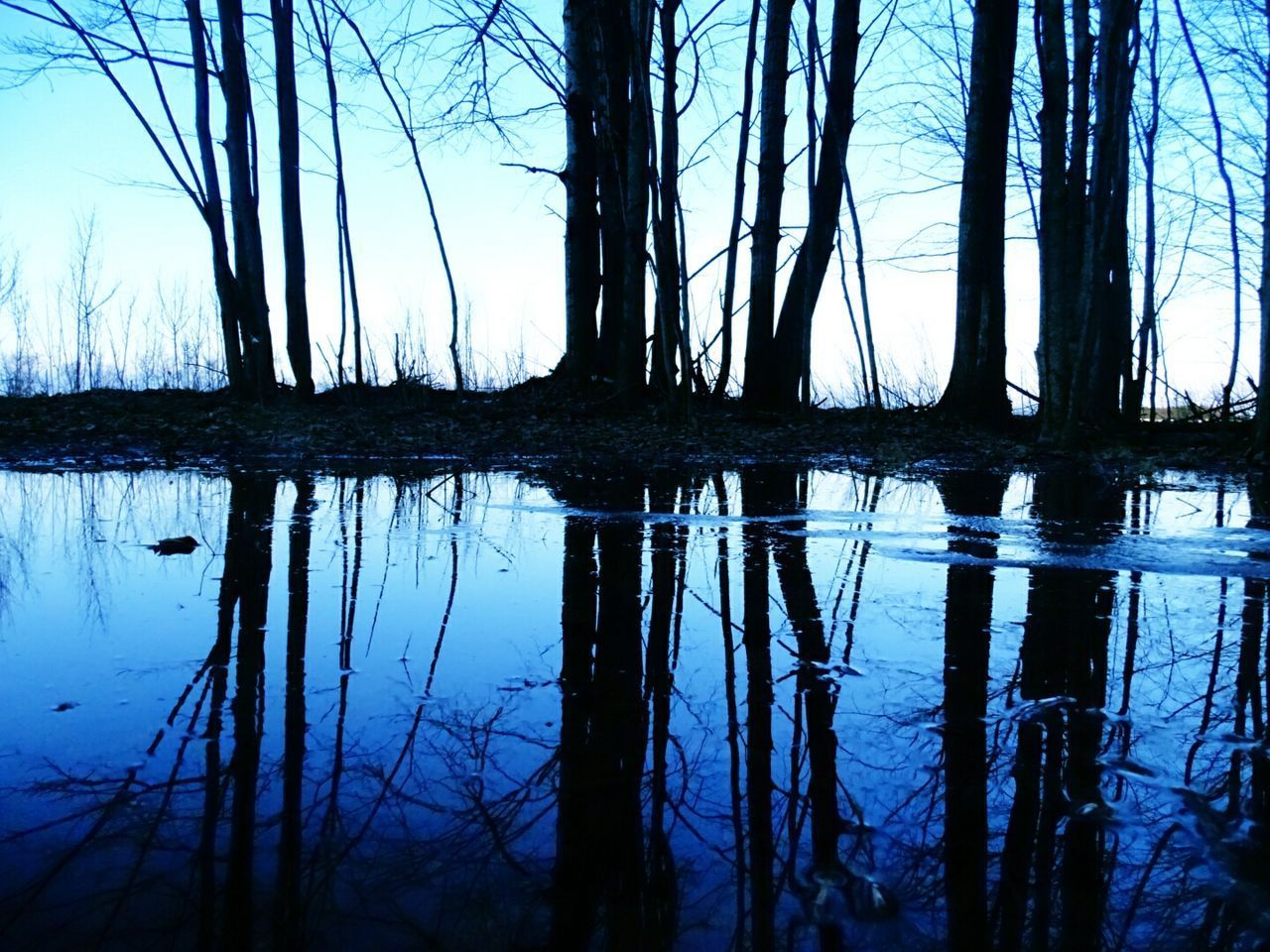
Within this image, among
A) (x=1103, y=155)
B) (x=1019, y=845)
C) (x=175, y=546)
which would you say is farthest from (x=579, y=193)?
(x=1019, y=845)

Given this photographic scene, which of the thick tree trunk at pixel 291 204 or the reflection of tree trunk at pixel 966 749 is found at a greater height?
the thick tree trunk at pixel 291 204

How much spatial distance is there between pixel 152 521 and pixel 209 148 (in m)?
11.6

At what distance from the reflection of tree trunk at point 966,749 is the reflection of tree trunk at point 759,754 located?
260 mm

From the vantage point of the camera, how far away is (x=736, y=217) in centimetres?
1658

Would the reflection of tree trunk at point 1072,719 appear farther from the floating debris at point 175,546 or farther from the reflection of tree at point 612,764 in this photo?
the floating debris at point 175,546

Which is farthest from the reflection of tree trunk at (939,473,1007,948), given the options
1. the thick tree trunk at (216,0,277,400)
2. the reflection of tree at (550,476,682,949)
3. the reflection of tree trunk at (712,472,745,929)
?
the thick tree trunk at (216,0,277,400)

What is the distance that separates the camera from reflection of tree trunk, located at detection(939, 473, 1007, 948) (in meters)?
1.37

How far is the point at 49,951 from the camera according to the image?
1.22m

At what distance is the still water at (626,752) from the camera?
1337mm

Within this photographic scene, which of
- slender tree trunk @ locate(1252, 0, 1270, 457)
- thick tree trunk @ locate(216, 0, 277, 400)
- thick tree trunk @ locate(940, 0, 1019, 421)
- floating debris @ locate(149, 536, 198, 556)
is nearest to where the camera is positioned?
floating debris @ locate(149, 536, 198, 556)

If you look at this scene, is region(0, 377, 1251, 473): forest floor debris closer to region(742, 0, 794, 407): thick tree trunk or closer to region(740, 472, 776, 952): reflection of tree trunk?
region(742, 0, 794, 407): thick tree trunk

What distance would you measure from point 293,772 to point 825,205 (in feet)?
47.7

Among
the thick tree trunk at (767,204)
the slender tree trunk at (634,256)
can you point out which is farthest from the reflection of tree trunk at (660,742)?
the thick tree trunk at (767,204)

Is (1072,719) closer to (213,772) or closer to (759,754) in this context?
(759,754)
